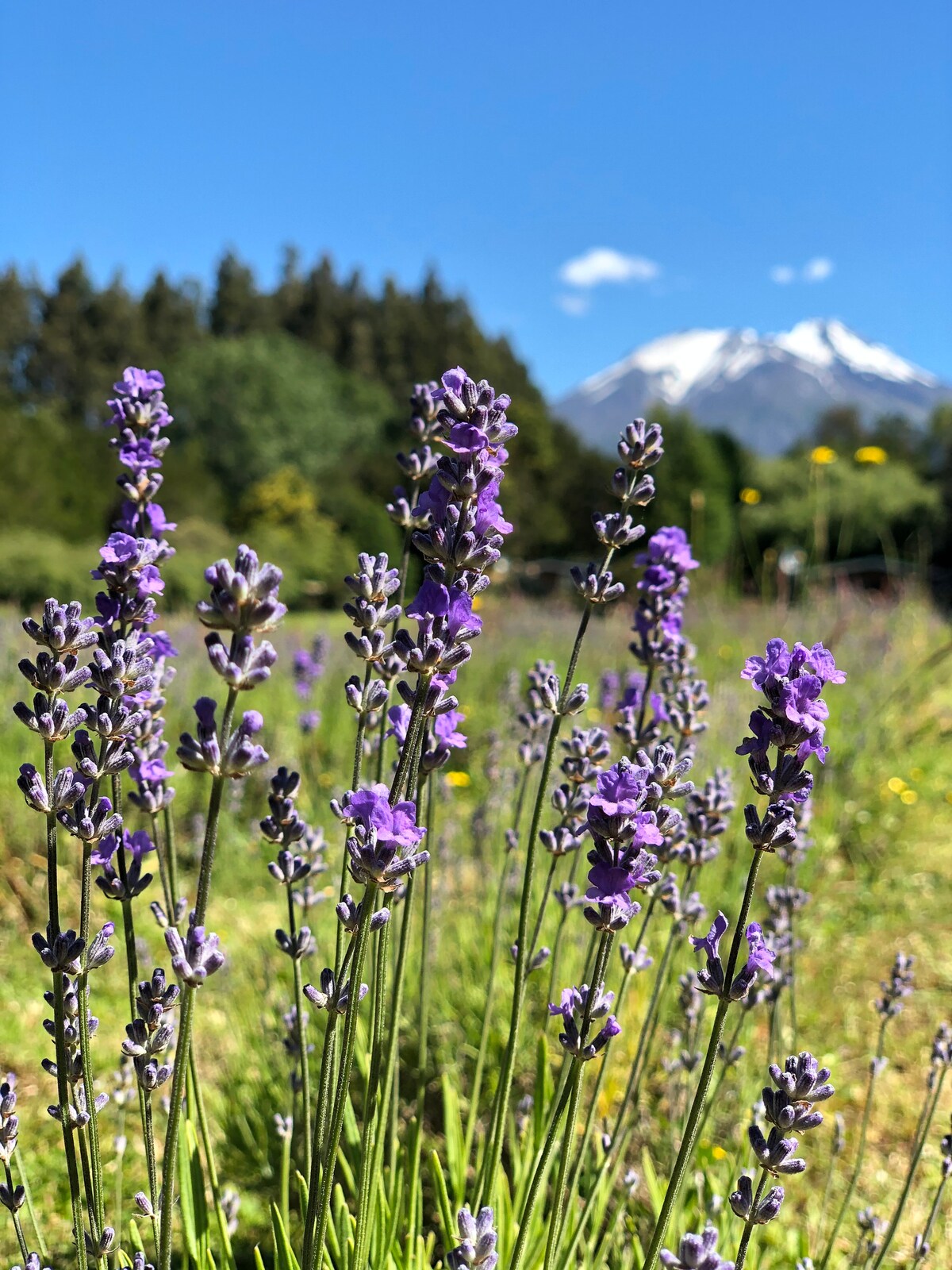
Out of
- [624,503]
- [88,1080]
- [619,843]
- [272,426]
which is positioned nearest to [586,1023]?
[619,843]

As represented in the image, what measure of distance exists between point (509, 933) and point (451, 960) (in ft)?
0.86

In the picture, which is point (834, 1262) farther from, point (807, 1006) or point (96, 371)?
point (96, 371)

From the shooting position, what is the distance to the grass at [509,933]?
2.67 meters

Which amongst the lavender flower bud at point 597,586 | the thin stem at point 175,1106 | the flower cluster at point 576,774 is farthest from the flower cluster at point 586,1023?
the lavender flower bud at point 597,586

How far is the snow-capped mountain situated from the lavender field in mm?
39259

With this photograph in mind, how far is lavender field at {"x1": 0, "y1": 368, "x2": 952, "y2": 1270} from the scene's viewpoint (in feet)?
3.85

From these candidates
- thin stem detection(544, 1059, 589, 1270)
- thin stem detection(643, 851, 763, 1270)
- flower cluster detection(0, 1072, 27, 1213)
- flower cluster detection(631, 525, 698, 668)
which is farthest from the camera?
flower cluster detection(631, 525, 698, 668)

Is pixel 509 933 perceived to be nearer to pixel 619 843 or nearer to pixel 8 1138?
pixel 8 1138

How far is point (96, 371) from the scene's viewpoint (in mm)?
42938

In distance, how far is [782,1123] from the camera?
1.22 metres

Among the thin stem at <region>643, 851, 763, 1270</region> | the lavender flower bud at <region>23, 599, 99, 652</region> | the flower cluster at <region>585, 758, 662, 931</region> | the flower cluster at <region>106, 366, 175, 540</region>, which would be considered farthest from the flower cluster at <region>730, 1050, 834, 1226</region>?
the flower cluster at <region>106, 366, 175, 540</region>

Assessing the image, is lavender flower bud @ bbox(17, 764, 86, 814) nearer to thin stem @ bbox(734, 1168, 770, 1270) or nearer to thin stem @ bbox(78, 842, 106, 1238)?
thin stem @ bbox(78, 842, 106, 1238)

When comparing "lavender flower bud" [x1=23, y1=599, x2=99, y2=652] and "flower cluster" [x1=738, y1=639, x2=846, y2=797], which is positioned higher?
"lavender flower bud" [x1=23, y1=599, x2=99, y2=652]

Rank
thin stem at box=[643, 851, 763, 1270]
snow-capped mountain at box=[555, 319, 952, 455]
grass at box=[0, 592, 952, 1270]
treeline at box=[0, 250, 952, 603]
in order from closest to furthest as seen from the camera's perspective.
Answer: thin stem at box=[643, 851, 763, 1270] < grass at box=[0, 592, 952, 1270] < treeline at box=[0, 250, 952, 603] < snow-capped mountain at box=[555, 319, 952, 455]
